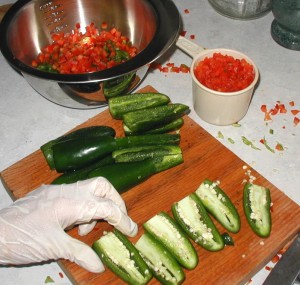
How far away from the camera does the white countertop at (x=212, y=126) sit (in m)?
1.73

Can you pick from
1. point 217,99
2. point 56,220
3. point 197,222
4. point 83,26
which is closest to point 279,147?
point 217,99

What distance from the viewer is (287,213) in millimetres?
1532

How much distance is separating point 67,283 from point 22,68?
2.59ft

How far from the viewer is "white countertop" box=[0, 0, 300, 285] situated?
173 cm

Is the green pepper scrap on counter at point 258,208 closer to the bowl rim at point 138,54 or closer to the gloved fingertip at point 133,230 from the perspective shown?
the gloved fingertip at point 133,230

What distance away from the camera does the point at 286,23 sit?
2.17 m

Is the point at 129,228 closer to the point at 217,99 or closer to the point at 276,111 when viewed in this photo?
the point at 217,99

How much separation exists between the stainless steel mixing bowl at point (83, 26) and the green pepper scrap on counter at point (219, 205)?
0.51m

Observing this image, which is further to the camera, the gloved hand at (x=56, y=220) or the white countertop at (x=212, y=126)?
the white countertop at (x=212, y=126)

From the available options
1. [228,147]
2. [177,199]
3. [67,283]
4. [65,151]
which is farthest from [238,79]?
[67,283]

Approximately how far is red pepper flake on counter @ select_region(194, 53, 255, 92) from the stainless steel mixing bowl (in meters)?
0.18

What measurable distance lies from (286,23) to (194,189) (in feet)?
3.44

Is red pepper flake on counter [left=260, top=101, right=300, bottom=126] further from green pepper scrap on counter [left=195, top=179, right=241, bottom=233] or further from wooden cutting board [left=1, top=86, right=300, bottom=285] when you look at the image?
green pepper scrap on counter [left=195, top=179, right=241, bottom=233]

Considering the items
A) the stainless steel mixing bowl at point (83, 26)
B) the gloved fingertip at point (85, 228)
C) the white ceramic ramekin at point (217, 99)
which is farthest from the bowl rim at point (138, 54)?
the gloved fingertip at point (85, 228)
